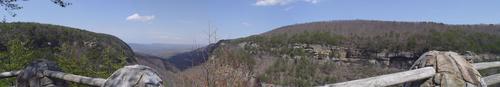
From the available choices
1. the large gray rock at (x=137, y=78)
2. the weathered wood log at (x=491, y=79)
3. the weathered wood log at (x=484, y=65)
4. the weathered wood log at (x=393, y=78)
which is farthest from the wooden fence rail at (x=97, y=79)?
the weathered wood log at (x=491, y=79)

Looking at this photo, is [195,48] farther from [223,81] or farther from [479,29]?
[479,29]

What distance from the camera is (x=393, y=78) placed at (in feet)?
11.1

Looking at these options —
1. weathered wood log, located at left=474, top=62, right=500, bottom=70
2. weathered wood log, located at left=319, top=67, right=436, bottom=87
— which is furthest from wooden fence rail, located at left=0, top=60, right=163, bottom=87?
weathered wood log, located at left=474, top=62, right=500, bottom=70

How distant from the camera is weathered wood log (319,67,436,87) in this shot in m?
3.09

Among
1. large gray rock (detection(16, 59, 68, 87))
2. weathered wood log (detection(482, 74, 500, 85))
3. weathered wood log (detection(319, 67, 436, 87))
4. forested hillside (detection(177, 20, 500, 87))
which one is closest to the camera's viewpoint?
weathered wood log (detection(319, 67, 436, 87))

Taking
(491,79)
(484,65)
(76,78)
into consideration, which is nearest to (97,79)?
(76,78)

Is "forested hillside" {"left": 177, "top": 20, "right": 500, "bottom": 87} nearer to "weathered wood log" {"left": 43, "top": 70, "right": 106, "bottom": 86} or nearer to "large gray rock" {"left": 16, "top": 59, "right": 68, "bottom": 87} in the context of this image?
"large gray rock" {"left": 16, "top": 59, "right": 68, "bottom": 87}

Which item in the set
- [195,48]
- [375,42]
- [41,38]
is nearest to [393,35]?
[375,42]

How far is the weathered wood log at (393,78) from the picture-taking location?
3094mm

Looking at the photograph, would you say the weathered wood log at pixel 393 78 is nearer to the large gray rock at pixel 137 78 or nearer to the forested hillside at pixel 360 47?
the large gray rock at pixel 137 78

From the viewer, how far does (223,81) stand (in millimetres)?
5586

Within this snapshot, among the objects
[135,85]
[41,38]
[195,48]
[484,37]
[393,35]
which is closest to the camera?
[135,85]

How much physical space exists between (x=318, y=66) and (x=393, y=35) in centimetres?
1548

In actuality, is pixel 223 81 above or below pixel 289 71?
above
